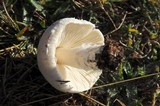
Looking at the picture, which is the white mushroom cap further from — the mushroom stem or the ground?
the ground

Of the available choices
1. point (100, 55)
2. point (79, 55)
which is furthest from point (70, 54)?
point (100, 55)

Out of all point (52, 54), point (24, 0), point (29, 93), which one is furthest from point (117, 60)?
point (24, 0)

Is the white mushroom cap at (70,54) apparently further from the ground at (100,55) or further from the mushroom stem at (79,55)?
the ground at (100,55)

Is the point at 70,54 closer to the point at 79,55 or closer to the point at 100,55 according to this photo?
the point at 79,55

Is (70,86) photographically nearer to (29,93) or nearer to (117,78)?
(29,93)

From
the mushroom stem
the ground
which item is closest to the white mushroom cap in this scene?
the mushroom stem
